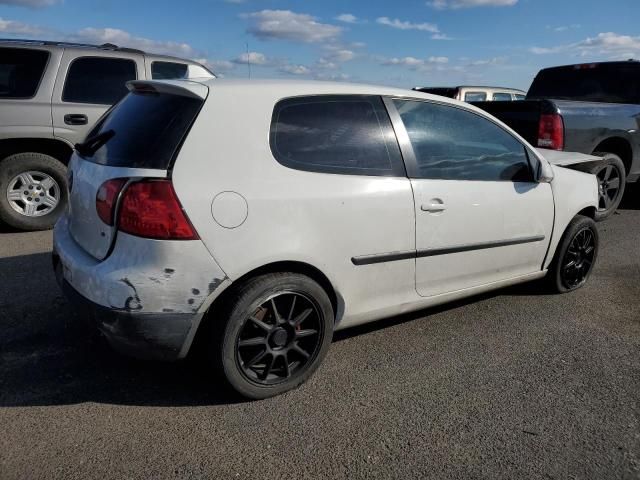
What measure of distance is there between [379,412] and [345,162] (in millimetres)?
1317

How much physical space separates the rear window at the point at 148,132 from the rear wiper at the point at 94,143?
0.01m

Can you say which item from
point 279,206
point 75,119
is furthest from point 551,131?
point 75,119

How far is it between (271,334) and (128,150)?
1151 millimetres

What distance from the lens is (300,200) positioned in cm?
264

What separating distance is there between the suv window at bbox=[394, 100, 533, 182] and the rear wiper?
1636 mm

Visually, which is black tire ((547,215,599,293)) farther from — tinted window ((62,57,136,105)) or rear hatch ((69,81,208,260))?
tinted window ((62,57,136,105))

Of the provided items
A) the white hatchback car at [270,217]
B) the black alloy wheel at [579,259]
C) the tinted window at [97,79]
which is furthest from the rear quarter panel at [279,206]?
the tinted window at [97,79]

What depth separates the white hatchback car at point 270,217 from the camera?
241 cm

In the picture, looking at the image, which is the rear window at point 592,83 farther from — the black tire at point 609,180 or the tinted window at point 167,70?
the tinted window at point 167,70

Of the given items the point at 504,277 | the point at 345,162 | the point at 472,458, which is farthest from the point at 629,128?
the point at 472,458

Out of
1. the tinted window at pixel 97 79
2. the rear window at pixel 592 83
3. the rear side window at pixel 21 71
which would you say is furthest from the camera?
the rear window at pixel 592 83

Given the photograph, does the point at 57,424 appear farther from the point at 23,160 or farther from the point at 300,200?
the point at 23,160

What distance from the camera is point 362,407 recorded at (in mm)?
2719

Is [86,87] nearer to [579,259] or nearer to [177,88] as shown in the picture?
[177,88]
